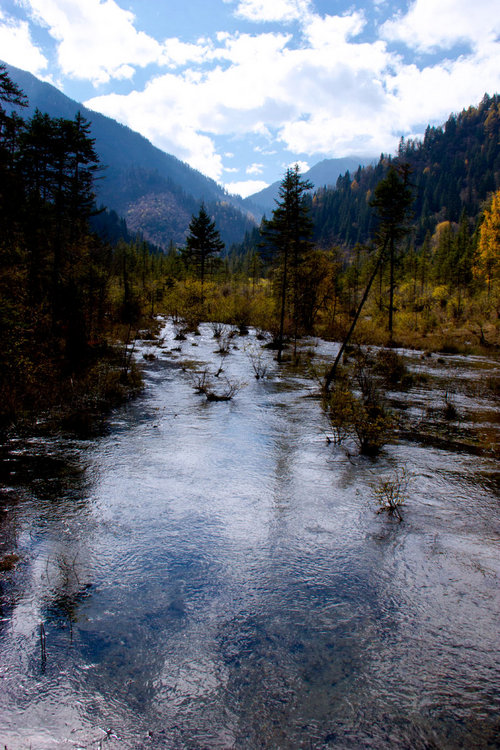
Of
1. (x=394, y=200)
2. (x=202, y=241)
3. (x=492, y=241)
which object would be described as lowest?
(x=492, y=241)

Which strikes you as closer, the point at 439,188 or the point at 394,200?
the point at 394,200

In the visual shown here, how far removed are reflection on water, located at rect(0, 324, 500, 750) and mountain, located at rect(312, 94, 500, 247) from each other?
133m

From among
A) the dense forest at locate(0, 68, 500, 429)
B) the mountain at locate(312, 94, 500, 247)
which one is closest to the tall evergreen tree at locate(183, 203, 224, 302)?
the dense forest at locate(0, 68, 500, 429)

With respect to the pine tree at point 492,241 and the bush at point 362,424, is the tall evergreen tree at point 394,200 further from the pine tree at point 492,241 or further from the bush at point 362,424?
the bush at point 362,424

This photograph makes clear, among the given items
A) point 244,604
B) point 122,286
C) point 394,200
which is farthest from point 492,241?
point 244,604

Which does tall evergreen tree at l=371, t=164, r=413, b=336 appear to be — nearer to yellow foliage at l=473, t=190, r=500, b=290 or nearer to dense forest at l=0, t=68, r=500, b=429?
dense forest at l=0, t=68, r=500, b=429

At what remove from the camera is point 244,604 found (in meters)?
4.06

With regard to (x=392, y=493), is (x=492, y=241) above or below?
above

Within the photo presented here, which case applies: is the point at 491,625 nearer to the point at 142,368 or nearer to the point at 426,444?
the point at 426,444

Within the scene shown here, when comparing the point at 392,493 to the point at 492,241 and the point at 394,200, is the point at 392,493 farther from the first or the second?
the point at 492,241

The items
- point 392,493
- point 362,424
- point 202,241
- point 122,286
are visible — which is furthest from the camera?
point 202,241

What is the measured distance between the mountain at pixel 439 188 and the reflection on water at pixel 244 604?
5244 inches

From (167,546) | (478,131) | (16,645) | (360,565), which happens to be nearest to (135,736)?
(16,645)

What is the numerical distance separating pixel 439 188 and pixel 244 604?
606 feet
